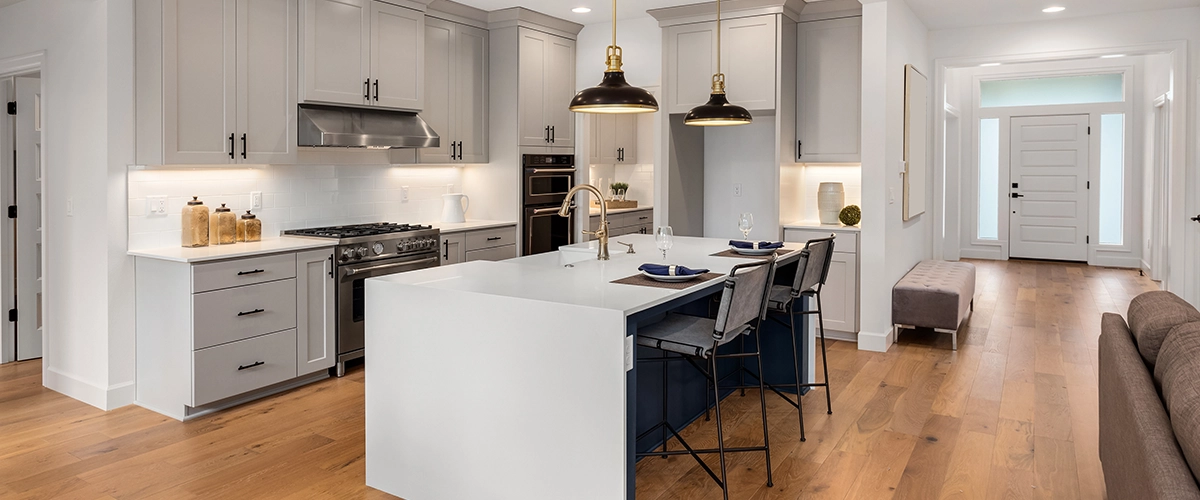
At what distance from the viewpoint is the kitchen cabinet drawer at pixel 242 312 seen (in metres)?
3.92

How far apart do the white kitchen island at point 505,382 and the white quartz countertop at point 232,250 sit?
1411mm

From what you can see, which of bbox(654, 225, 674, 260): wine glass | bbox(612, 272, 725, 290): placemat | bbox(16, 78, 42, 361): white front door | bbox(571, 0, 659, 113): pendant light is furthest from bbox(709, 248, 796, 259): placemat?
bbox(16, 78, 42, 361): white front door

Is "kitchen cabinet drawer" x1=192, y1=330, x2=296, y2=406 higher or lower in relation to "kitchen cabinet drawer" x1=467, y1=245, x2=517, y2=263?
lower

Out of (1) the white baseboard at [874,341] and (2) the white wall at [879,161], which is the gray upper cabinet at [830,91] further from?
(1) the white baseboard at [874,341]

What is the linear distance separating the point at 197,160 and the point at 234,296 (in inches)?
30.4

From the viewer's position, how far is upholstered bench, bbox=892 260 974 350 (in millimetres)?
5453

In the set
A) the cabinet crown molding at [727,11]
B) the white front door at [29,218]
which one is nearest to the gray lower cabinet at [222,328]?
the white front door at [29,218]

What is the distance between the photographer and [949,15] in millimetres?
6246

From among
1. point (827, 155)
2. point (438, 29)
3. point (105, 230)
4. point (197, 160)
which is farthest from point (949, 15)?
point (105, 230)

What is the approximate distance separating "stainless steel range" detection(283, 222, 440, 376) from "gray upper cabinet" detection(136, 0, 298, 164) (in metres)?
0.63

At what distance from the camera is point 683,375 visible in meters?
3.67

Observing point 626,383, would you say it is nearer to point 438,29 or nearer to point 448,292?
point 448,292

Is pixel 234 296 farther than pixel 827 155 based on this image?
No

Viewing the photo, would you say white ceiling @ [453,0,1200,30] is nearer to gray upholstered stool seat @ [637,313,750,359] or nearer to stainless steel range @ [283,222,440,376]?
stainless steel range @ [283,222,440,376]
